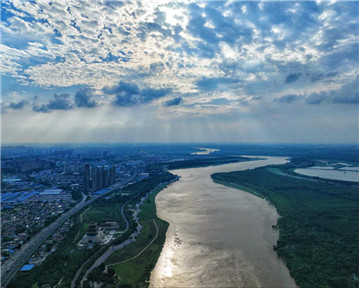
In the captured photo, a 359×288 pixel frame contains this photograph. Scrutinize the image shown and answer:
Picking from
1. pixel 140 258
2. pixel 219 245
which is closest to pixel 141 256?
pixel 140 258

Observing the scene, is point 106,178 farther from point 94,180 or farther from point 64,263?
point 64,263

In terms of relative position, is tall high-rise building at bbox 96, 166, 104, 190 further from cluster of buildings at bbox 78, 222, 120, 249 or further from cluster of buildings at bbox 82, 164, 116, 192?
cluster of buildings at bbox 78, 222, 120, 249

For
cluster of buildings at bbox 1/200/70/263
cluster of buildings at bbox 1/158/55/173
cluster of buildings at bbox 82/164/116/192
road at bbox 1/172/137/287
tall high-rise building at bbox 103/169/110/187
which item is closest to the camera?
road at bbox 1/172/137/287

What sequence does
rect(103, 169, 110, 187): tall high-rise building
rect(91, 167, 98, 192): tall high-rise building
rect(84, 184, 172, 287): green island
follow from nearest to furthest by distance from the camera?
1. rect(84, 184, 172, 287): green island
2. rect(91, 167, 98, 192): tall high-rise building
3. rect(103, 169, 110, 187): tall high-rise building

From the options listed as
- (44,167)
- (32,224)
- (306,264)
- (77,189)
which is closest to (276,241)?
(306,264)

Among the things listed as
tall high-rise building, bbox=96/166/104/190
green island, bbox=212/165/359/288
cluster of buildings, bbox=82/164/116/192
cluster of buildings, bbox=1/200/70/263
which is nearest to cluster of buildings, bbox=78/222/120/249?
cluster of buildings, bbox=1/200/70/263

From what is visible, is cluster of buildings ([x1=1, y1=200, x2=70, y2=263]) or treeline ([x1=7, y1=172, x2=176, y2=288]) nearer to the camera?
treeline ([x1=7, y1=172, x2=176, y2=288])

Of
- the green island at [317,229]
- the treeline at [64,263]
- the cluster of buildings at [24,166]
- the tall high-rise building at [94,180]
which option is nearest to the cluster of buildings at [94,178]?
the tall high-rise building at [94,180]
